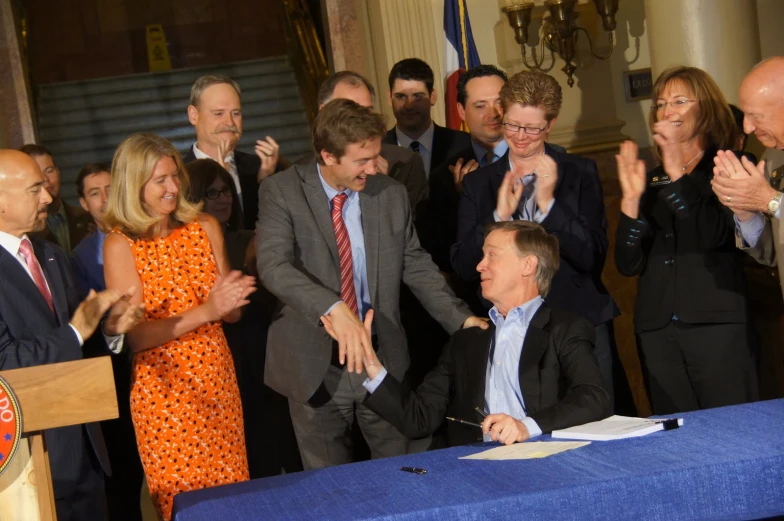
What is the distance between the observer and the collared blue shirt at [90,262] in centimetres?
400

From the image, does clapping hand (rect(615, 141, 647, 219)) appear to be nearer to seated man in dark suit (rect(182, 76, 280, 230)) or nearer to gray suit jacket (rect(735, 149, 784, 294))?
A: gray suit jacket (rect(735, 149, 784, 294))

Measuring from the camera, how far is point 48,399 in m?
2.04

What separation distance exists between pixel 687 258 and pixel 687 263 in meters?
0.02

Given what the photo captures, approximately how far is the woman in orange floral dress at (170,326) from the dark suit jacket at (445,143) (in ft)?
4.67

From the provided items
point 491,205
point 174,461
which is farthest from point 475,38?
point 174,461

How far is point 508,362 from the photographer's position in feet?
10.2

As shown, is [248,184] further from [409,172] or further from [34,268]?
[34,268]

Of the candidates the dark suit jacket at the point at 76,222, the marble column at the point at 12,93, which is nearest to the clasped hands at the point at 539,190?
the dark suit jacket at the point at 76,222

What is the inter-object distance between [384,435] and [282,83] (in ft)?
24.8

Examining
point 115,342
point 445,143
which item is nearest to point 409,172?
point 445,143

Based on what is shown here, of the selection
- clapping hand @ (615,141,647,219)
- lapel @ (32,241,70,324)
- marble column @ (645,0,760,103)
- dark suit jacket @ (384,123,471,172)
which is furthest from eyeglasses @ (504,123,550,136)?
marble column @ (645,0,760,103)

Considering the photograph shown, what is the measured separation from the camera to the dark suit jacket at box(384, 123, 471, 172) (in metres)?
4.56

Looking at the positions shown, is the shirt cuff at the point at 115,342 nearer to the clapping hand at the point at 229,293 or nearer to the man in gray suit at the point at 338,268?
the clapping hand at the point at 229,293

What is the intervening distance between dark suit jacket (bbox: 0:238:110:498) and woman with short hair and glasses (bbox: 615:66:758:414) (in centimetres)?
184
